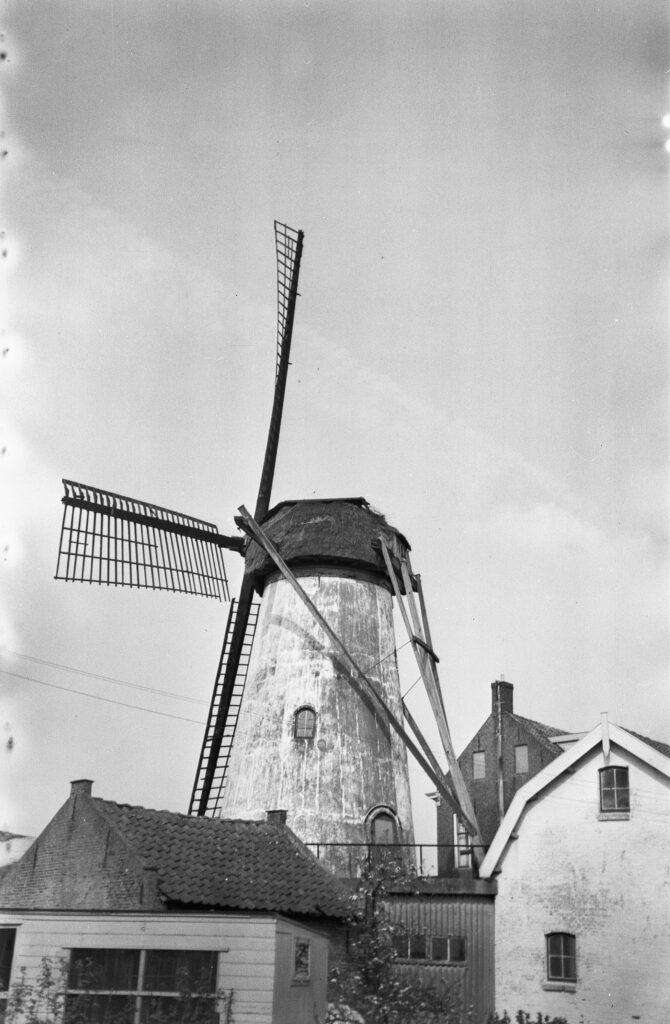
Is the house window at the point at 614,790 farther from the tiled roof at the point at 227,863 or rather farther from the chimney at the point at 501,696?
the chimney at the point at 501,696

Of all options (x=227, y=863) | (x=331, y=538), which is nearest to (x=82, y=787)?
(x=227, y=863)

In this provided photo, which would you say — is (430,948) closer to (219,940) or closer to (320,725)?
(320,725)

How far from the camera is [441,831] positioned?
33.9 m

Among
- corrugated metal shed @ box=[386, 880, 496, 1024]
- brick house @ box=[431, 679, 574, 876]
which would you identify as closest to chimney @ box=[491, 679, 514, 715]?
brick house @ box=[431, 679, 574, 876]

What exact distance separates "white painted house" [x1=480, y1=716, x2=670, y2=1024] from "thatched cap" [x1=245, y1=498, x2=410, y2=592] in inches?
267

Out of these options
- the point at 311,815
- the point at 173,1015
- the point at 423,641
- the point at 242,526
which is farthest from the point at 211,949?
the point at 242,526

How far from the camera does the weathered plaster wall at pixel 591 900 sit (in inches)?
581

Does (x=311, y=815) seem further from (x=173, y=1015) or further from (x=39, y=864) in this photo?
(x=173, y=1015)

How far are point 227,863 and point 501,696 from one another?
18.7 meters

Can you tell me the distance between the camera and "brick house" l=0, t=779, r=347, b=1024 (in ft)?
36.3

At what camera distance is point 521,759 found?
32094 mm

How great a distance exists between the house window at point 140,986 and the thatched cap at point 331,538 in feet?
36.3

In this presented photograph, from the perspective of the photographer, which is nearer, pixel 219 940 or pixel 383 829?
pixel 219 940

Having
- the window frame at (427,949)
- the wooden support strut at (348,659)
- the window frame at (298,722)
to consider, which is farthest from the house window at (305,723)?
the window frame at (427,949)
